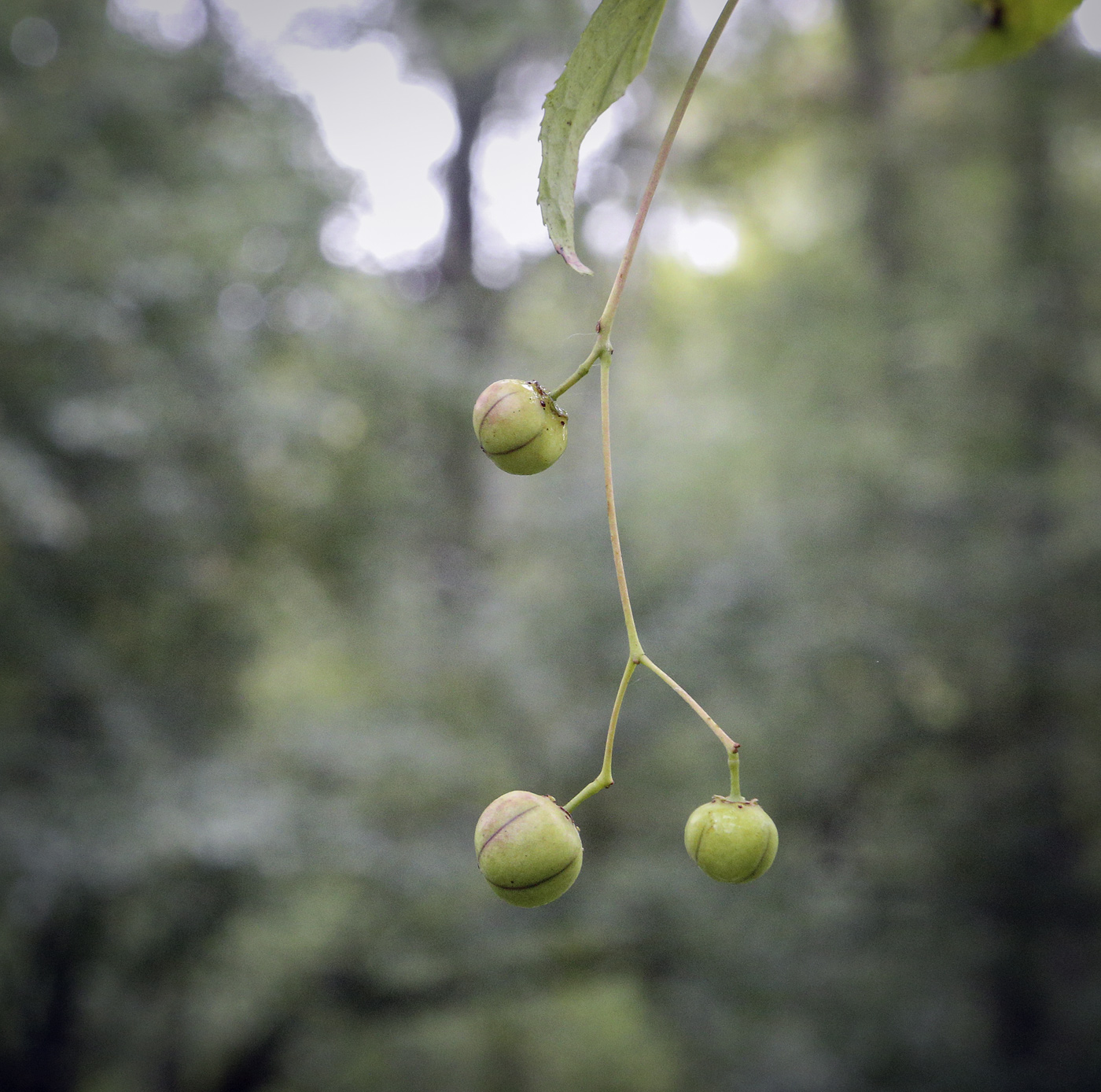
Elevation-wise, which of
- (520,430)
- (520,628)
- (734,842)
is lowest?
(734,842)

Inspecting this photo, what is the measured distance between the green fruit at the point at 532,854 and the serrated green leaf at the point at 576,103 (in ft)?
1.40

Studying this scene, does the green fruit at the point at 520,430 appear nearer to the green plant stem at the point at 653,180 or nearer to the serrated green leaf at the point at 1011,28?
the green plant stem at the point at 653,180

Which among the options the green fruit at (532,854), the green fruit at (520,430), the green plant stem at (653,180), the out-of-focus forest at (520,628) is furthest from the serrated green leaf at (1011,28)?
the out-of-focus forest at (520,628)

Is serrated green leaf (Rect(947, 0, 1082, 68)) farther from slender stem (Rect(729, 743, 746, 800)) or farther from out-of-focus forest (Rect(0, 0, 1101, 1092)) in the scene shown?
out-of-focus forest (Rect(0, 0, 1101, 1092))

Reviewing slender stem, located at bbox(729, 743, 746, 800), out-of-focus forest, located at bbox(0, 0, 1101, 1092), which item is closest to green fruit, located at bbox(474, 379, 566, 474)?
slender stem, located at bbox(729, 743, 746, 800)

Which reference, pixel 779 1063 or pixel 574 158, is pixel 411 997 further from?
pixel 574 158

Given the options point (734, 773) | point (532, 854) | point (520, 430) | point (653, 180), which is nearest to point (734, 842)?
point (734, 773)

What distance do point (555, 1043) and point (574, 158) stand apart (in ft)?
24.6

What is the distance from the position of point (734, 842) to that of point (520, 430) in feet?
1.23

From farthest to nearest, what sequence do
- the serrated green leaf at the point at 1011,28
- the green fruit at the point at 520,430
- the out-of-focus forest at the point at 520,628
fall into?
the out-of-focus forest at the point at 520,628 < the green fruit at the point at 520,430 < the serrated green leaf at the point at 1011,28

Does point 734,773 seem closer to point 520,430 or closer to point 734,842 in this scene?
point 734,842

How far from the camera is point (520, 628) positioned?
205 inches

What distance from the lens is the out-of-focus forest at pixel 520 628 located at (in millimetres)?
4578

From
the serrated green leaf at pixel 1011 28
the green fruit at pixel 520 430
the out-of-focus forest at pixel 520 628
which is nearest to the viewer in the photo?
the serrated green leaf at pixel 1011 28
